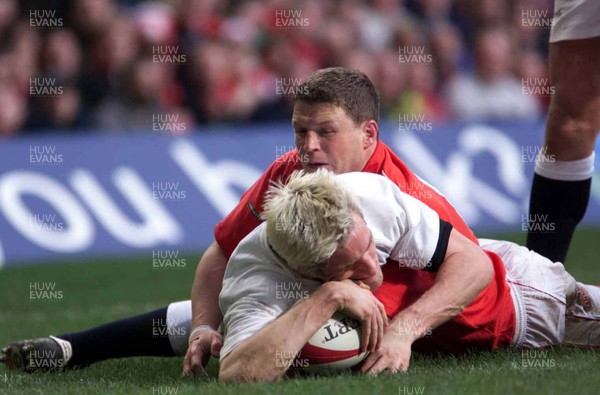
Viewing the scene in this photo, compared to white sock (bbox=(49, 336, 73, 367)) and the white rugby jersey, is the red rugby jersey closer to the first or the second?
the white rugby jersey

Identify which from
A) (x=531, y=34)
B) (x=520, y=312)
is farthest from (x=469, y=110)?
(x=520, y=312)

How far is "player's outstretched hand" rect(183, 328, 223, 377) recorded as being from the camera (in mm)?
4441

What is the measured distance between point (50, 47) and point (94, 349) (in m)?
6.05

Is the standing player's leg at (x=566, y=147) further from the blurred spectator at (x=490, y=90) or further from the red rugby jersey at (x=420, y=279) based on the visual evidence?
the blurred spectator at (x=490, y=90)

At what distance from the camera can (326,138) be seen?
478 cm

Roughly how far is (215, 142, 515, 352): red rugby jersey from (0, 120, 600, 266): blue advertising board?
504cm

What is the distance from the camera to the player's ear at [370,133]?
489cm

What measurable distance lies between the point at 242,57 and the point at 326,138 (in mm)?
7006

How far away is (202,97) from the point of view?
11.3m

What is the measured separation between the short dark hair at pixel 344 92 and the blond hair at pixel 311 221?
87 centimetres

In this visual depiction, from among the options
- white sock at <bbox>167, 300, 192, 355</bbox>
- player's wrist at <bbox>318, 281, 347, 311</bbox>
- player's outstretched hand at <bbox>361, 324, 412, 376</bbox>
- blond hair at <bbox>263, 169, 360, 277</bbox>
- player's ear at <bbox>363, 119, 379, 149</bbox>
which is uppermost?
player's ear at <bbox>363, 119, 379, 149</bbox>

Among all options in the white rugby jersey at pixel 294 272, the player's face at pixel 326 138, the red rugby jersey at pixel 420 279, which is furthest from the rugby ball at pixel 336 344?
the player's face at pixel 326 138

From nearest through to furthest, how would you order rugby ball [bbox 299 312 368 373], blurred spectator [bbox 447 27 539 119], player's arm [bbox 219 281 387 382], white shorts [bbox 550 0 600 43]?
player's arm [bbox 219 281 387 382] < rugby ball [bbox 299 312 368 373] < white shorts [bbox 550 0 600 43] < blurred spectator [bbox 447 27 539 119]

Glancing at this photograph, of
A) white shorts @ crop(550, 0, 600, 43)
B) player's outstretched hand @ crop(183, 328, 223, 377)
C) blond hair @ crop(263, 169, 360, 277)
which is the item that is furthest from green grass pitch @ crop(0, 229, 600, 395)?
white shorts @ crop(550, 0, 600, 43)
